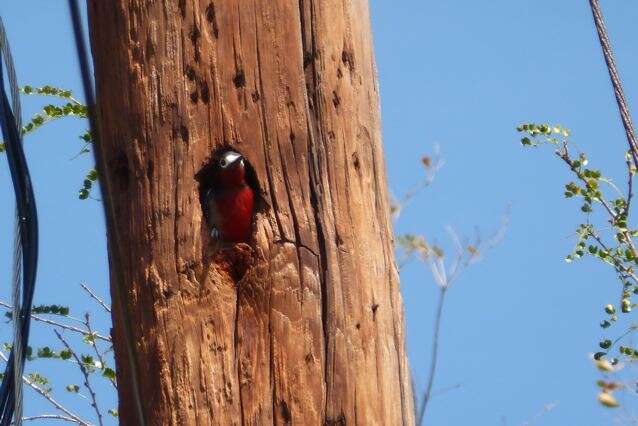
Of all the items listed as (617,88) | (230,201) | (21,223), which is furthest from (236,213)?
(617,88)

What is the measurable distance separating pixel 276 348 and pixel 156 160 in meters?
0.46

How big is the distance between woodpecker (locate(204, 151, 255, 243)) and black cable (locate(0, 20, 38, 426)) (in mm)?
448

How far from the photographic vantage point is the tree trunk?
203cm

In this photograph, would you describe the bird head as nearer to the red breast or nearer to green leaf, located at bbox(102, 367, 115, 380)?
the red breast

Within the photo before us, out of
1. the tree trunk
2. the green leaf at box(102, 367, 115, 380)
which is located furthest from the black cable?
the green leaf at box(102, 367, 115, 380)

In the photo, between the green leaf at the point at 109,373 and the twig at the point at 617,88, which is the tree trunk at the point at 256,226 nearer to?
the twig at the point at 617,88

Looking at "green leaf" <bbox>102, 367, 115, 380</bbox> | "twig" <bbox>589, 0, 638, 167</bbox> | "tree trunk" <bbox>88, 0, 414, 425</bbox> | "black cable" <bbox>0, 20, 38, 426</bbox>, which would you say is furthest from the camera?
"green leaf" <bbox>102, 367, 115, 380</bbox>

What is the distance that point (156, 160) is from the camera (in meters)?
2.12

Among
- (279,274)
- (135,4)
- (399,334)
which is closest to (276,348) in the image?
(279,274)

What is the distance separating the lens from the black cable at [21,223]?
2295 millimetres

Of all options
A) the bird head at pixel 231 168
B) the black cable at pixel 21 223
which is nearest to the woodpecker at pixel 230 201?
the bird head at pixel 231 168

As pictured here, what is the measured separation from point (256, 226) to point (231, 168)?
13 cm

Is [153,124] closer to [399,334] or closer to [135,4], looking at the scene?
[135,4]

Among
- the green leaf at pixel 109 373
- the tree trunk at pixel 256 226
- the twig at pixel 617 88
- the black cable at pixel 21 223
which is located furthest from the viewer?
the green leaf at pixel 109 373
